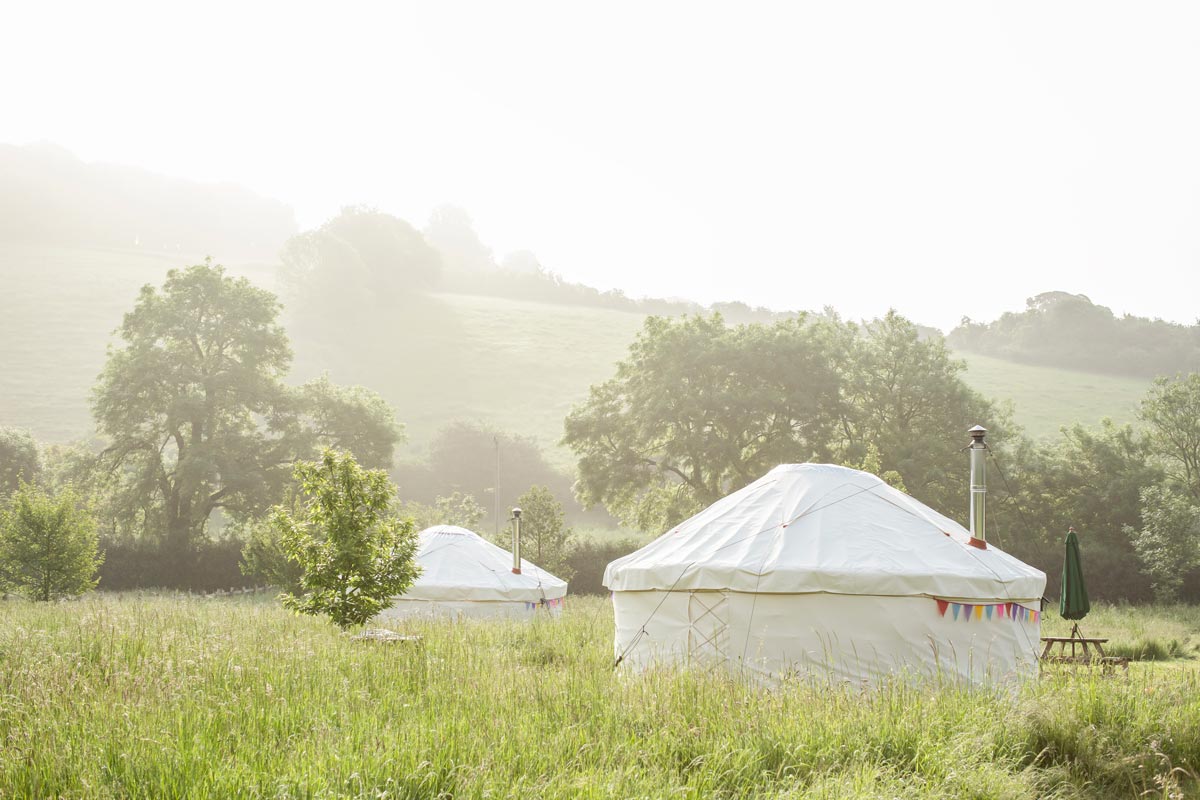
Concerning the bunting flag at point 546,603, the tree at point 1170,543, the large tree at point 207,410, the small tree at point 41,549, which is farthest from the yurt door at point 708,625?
the large tree at point 207,410

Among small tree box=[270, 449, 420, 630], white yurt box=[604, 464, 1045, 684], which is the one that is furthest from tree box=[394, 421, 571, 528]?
white yurt box=[604, 464, 1045, 684]

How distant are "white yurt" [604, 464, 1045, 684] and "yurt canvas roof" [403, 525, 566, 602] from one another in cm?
620

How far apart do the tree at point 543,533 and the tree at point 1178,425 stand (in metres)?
16.7

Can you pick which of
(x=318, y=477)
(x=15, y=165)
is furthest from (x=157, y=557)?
(x=15, y=165)

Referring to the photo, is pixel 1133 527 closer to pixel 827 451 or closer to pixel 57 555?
pixel 827 451

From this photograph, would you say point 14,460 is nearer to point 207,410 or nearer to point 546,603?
point 207,410

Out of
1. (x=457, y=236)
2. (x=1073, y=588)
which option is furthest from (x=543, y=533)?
(x=457, y=236)

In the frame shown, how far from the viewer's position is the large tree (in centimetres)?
2683

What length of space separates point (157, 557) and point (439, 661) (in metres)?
22.8

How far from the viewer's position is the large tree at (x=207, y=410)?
→ 2683 cm

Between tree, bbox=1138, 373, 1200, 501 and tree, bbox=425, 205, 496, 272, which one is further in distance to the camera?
tree, bbox=425, 205, 496, 272

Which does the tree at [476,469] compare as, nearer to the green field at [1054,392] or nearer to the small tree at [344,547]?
the green field at [1054,392]

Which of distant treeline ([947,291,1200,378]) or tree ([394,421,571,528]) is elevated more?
distant treeline ([947,291,1200,378])

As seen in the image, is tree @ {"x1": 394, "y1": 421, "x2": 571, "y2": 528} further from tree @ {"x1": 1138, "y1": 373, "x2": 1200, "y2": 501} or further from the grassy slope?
tree @ {"x1": 1138, "y1": 373, "x2": 1200, "y2": 501}
